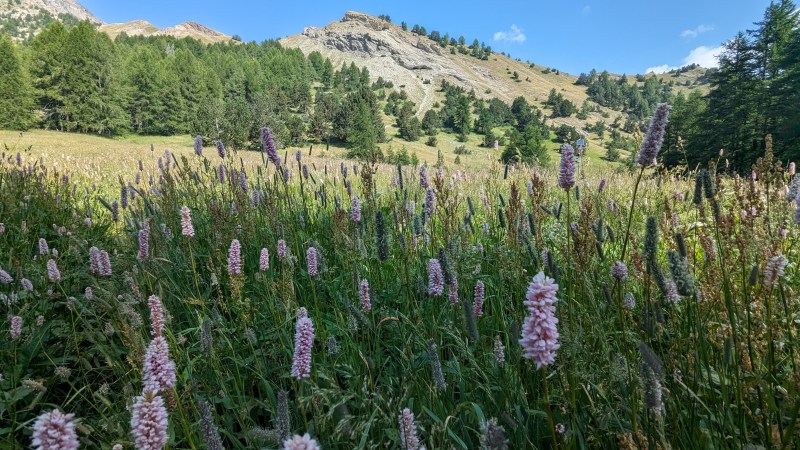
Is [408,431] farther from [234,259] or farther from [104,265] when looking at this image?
[104,265]

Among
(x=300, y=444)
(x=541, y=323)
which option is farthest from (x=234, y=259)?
(x=541, y=323)

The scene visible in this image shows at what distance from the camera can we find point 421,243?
13.9 ft

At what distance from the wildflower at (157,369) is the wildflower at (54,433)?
273mm

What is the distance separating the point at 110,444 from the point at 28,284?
1620mm

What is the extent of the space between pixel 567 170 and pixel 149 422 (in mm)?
1756

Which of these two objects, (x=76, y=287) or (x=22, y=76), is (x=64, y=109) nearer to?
(x=22, y=76)

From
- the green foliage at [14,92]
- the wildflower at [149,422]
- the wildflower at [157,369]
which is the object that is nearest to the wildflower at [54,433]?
the wildflower at [149,422]

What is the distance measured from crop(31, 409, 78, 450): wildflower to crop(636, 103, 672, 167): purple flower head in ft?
6.49

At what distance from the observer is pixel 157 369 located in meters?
1.20

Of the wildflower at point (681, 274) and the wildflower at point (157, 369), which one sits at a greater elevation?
the wildflower at point (681, 274)

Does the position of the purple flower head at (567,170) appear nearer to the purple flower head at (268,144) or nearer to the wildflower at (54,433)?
the wildflower at (54,433)

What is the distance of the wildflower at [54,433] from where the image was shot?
0.85 metres

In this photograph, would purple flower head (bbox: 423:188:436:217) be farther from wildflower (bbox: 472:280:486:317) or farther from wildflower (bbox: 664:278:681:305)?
wildflower (bbox: 664:278:681:305)

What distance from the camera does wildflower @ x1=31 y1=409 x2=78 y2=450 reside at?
852mm
